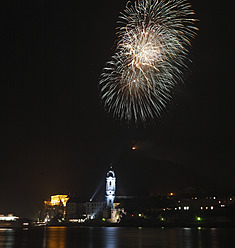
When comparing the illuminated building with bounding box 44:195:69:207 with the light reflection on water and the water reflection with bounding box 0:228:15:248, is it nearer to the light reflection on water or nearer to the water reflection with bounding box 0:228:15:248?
the water reflection with bounding box 0:228:15:248

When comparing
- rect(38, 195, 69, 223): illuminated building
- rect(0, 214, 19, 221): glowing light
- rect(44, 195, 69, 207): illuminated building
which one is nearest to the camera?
rect(38, 195, 69, 223): illuminated building

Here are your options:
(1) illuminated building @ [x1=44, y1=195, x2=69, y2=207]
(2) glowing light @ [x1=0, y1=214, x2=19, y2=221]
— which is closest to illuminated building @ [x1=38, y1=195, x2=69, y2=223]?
(1) illuminated building @ [x1=44, y1=195, x2=69, y2=207]

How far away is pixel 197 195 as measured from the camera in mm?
112875

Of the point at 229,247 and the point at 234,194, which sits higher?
the point at 234,194

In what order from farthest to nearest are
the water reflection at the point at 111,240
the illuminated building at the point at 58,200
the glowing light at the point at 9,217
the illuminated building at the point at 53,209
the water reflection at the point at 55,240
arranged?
the glowing light at the point at 9,217, the illuminated building at the point at 58,200, the illuminated building at the point at 53,209, the water reflection at the point at 55,240, the water reflection at the point at 111,240

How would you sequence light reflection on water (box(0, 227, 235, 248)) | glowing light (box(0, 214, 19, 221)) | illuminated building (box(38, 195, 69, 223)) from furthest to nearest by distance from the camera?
glowing light (box(0, 214, 19, 221))
illuminated building (box(38, 195, 69, 223))
light reflection on water (box(0, 227, 235, 248))

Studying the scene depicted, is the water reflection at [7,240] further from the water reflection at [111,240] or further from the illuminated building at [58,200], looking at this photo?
the illuminated building at [58,200]

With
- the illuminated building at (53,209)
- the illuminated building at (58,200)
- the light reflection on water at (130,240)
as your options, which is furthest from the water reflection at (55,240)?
the illuminated building at (58,200)

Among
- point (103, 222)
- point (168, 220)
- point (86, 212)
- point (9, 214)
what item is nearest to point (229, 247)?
point (168, 220)

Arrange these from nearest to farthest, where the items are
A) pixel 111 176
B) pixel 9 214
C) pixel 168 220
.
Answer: pixel 168 220 < pixel 111 176 < pixel 9 214

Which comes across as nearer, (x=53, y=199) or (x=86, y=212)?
(x=86, y=212)

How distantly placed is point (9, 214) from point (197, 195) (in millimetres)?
103270

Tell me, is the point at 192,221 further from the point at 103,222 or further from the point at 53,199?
the point at 53,199

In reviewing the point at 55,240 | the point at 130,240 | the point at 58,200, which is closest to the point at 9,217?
the point at 58,200
